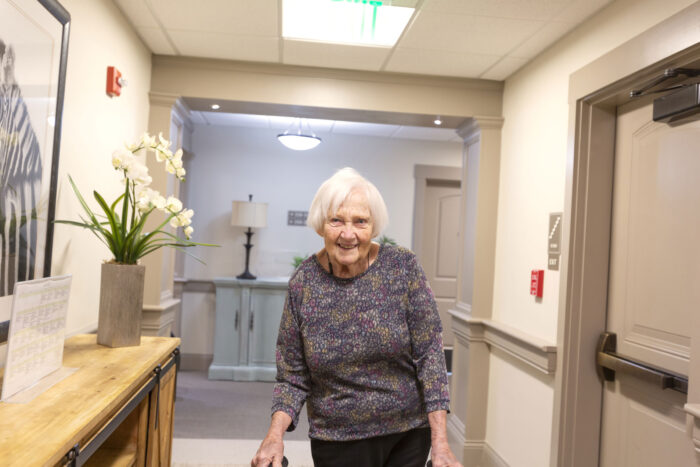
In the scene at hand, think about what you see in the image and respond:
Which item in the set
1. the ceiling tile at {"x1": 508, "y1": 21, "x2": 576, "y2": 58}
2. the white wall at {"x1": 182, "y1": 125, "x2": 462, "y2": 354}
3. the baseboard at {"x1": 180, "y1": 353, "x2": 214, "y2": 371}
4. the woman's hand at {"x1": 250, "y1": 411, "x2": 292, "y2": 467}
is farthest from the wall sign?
the baseboard at {"x1": 180, "y1": 353, "x2": 214, "y2": 371}

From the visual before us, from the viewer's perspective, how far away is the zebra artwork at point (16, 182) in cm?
165

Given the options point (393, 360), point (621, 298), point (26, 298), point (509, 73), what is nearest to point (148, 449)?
point (26, 298)

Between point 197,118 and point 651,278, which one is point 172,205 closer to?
point 651,278

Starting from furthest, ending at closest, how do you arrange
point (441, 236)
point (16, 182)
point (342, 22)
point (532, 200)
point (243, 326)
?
point (441, 236) → point (243, 326) → point (532, 200) → point (342, 22) → point (16, 182)

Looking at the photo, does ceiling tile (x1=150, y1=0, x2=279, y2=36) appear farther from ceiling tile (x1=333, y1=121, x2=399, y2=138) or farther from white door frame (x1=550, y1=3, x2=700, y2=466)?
ceiling tile (x1=333, y1=121, x2=399, y2=138)

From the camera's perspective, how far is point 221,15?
2.72 meters

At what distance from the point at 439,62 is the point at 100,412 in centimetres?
260

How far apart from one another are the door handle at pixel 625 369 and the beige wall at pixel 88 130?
2282mm

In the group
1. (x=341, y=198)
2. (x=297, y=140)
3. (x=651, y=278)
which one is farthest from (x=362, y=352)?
(x=297, y=140)

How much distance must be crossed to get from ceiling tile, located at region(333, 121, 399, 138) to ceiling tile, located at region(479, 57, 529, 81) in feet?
6.97

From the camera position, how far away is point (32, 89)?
5.99 ft

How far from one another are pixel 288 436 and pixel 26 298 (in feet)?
9.47

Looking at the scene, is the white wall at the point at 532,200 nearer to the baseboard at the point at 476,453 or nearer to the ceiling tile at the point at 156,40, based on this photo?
the baseboard at the point at 476,453

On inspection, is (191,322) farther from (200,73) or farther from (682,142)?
(682,142)
